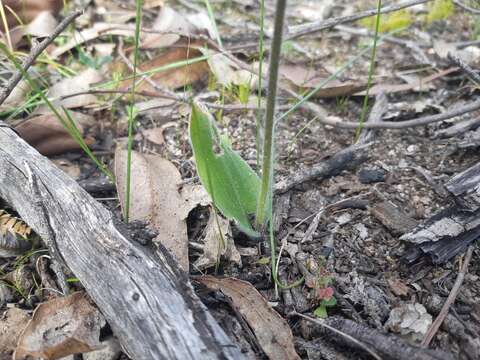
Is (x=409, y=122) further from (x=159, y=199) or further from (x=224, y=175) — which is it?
(x=159, y=199)

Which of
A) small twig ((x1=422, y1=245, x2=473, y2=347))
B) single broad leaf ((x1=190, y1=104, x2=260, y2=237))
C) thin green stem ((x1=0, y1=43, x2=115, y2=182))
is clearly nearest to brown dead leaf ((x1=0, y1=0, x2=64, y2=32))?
thin green stem ((x1=0, y1=43, x2=115, y2=182))

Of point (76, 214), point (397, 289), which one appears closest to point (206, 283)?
Result: point (76, 214)

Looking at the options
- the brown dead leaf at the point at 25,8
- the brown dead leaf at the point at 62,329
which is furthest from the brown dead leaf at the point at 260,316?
the brown dead leaf at the point at 25,8

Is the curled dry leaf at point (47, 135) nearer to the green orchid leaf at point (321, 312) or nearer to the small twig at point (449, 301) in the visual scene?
the green orchid leaf at point (321, 312)

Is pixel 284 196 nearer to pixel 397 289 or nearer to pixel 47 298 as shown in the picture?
pixel 397 289

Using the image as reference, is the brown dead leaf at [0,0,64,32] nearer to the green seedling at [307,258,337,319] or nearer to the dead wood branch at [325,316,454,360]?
the green seedling at [307,258,337,319]

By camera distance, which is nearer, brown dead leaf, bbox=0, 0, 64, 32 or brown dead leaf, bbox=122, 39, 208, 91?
brown dead leaf, bbox=122, 39, 208, 91
